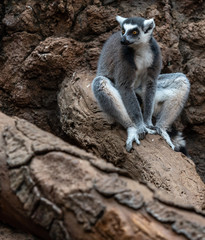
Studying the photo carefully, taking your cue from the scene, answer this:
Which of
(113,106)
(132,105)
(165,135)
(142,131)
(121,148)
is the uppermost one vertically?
(113,106)

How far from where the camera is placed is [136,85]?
582cm

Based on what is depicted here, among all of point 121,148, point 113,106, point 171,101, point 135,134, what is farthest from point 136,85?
point 121,148

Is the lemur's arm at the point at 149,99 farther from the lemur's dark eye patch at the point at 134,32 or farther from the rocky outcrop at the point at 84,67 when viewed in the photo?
the lemur's dark eye patch at the point at 134,32

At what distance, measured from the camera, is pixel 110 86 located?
5508 millimetres

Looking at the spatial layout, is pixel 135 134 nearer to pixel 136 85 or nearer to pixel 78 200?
pixel 136 85

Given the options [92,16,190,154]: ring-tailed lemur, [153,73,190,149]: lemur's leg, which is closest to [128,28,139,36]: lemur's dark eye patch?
[92,16,190,154]: ring-tailed lemur

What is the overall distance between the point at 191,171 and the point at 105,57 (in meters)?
2.32

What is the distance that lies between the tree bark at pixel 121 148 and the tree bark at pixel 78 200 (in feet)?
6.51

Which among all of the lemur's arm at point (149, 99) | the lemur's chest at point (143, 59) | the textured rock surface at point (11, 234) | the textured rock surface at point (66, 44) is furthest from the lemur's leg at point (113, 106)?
the textured rock surface at point (11, 234)

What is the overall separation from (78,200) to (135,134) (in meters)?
2.91

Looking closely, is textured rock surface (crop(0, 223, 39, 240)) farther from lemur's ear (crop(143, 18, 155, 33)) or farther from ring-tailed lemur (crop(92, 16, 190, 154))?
lemur's ear (crop(143, 18, 155, 33))

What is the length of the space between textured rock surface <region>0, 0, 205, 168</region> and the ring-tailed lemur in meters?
0.98

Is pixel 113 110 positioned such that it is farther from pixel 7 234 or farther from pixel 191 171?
pixel 7 234

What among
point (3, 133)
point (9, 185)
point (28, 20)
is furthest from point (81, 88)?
point (9, 185)
